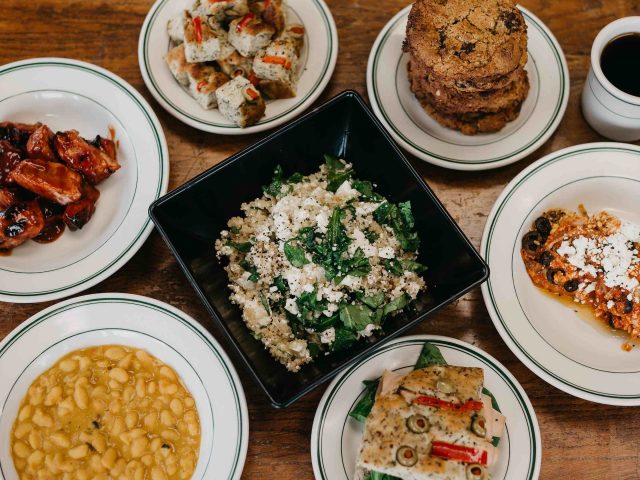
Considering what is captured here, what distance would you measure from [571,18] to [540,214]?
0.93 metres

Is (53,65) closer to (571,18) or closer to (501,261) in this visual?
(501,261)

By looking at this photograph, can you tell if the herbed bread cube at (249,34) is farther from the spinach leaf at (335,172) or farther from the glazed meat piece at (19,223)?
the glazed meat piece at (19,223)

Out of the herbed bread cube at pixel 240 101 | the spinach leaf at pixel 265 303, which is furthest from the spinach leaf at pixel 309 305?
the herbed bread cube at pixel 240 101

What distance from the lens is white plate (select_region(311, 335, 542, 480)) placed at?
7.49 feet

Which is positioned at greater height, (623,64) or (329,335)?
(623,64)

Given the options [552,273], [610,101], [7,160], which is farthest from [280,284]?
[610,101]

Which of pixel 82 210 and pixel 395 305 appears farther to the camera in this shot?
pixel 82 210

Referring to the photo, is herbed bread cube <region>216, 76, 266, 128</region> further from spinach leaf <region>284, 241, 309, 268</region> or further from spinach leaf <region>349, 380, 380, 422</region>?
spinach leaf <region>349, 380, 380, 422</region>

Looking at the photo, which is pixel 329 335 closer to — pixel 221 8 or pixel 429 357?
pixel 429 357

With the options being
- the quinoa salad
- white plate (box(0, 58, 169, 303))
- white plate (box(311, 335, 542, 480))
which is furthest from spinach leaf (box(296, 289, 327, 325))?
white plate (box(0, 58, 169, 303))

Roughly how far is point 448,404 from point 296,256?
0.68 metres

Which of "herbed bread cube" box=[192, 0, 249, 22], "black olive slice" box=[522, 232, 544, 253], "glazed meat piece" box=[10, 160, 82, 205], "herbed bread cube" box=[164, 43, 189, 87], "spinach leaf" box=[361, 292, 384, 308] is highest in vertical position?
"herbed bread cube" box=[192, 0, 249, 22]

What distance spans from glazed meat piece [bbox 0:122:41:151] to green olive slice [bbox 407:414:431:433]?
5.58 feet

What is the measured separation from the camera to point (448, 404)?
214 cm
